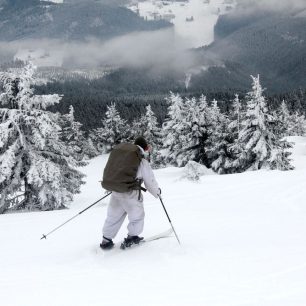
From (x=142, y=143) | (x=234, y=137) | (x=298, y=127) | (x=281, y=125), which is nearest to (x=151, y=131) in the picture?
(x=234, y=137)

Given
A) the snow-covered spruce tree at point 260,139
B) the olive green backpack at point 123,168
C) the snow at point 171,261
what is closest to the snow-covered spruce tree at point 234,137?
the snow-covered spruce tree at point 260,139

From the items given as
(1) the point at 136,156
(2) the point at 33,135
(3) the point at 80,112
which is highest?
(1) the point at 136,156

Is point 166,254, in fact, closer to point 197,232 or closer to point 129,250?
point 129,250

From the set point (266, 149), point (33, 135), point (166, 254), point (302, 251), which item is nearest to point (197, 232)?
point (166, 254)

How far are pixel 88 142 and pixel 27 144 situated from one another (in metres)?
55.5

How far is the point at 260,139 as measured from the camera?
33.7 meters

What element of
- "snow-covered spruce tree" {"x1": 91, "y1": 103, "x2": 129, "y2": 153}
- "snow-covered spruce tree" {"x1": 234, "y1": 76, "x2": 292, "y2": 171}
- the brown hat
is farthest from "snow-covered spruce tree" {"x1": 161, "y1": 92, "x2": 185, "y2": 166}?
the brown hat

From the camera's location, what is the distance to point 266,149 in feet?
109

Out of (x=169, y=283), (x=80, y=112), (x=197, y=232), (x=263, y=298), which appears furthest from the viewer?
(x=80, y=112)

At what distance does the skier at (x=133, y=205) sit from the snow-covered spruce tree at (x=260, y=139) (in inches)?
1034

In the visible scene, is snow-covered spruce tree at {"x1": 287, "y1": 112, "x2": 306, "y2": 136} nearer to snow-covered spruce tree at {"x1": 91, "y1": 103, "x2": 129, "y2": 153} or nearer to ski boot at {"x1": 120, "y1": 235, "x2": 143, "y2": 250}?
snow-covered spruce tree at {"x1": 91, "y1": 103, "x2": 129, "y2": 153}

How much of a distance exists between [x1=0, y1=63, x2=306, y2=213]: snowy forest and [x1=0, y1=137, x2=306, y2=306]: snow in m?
5.28

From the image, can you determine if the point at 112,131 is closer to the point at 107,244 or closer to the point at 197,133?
the point at 197,133

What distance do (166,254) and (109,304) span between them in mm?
2139
